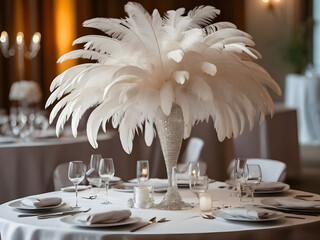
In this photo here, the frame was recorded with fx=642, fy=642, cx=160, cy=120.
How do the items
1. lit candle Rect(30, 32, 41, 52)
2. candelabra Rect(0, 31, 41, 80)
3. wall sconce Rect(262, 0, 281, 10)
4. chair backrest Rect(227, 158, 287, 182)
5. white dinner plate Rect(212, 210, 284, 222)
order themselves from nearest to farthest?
white dinner plate Rect(212, 210, 284, 222)
chair backrest Rect(227, 158, 287, 182)
candelabra Rect(0, 31, 41, 80)
lit candle Rect(30, 32, 41, 52)
wall sconce Rect(262, 0, 281, 10)

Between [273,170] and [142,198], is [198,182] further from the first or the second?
[273,170]

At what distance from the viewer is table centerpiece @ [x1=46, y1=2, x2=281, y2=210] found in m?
2.78

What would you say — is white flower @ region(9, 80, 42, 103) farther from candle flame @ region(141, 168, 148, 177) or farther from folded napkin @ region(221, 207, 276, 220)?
folded napkin @ region(221, 207, 276, 220)

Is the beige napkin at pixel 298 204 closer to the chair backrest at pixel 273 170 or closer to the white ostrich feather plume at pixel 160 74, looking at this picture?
the white ostrich feather plume at pixel 160 74

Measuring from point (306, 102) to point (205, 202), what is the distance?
10117 millimetres

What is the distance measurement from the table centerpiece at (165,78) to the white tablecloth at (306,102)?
9.66m

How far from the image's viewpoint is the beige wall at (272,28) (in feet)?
40.1

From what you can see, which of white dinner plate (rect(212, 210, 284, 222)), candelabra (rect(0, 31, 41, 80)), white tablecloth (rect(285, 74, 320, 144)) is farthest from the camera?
white tablecloth (rect(285, 74, 320, 144))

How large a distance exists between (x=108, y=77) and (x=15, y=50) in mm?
6848

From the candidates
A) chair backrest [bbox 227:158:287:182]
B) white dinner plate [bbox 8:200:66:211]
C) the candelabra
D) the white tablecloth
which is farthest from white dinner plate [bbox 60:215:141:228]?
the white tablecloth

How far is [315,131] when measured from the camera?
12.6 meters

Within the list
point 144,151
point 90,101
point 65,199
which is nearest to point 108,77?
point 90,101

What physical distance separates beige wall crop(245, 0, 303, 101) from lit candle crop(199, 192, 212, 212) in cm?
950

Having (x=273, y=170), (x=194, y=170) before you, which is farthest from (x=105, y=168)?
(x=273, y=170)
